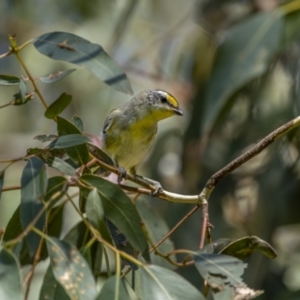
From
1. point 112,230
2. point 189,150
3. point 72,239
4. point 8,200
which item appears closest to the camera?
point 112,230

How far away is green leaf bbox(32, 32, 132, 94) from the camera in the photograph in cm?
200

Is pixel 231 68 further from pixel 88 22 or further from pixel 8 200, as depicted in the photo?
pixel 88 22

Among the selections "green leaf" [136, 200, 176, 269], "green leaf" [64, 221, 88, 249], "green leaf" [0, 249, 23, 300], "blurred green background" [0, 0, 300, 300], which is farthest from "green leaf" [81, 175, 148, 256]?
"blurred green background" [0, 0, 300, 300]

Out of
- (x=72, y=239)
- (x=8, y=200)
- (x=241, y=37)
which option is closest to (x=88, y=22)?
(x=8, y=200)

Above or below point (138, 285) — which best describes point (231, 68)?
above

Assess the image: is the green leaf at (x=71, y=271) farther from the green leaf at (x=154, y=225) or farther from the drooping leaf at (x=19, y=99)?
the green leaf at (x=154, y=225)

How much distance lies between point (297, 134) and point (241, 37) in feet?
1.95

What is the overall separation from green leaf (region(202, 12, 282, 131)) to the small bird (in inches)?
18.1

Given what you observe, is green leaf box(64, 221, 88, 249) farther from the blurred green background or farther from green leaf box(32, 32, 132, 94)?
the blurred green background

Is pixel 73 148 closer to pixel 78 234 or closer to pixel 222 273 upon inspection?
pixel 222 273

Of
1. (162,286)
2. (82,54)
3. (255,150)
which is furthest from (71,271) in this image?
(82,54)

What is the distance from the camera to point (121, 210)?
5.31 ft

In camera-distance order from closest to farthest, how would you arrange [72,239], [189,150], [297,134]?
[72,239] < [297,134] < [189,150]

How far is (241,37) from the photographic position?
3.51 m
